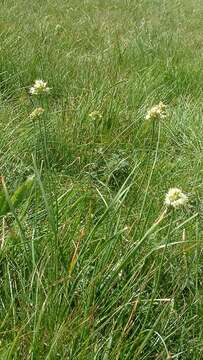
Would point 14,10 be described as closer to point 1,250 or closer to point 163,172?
point 163,172

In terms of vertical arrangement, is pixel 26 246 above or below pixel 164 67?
above

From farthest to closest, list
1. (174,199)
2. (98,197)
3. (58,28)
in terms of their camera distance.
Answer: (58,28) < (98,197) < (174,199)

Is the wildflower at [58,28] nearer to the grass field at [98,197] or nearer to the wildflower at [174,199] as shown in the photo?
the grass field at [98,197]

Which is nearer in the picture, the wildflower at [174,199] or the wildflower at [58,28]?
the wildflower at [174,199]

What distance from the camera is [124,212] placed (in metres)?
2.08

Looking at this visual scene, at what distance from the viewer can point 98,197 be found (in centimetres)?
213

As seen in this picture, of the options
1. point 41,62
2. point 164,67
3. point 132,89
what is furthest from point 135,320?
point 164,67

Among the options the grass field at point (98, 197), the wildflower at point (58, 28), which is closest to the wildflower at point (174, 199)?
the grass field at point (98, 197)

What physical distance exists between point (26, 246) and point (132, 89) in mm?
1984

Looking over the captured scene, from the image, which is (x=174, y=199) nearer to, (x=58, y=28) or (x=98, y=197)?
(x=98, y=197)

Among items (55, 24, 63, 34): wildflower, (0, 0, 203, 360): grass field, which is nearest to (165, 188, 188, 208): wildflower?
(0, 0, 203, 360): grass field

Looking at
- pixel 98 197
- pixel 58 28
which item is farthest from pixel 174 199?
pixel 58 28

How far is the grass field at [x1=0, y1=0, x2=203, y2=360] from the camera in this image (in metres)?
1.44

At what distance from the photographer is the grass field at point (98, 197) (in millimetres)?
1438
